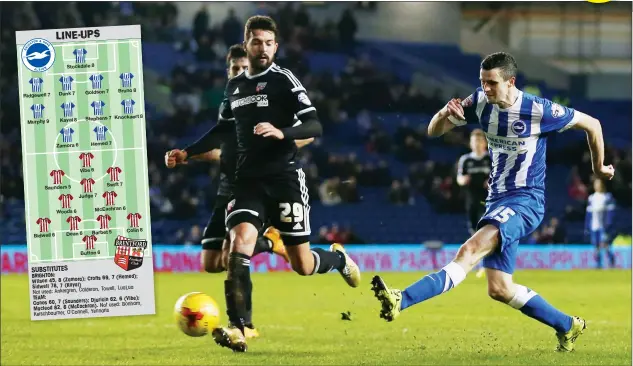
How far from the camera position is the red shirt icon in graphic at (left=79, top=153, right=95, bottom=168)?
6.68 meters

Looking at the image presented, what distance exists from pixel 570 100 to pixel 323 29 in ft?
11.4

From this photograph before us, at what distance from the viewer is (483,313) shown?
8.62 metres

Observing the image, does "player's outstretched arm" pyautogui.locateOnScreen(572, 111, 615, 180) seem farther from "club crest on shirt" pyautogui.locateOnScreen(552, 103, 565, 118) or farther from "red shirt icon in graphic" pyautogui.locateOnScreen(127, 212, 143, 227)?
"red shirt icon in graphic" pyautogui.locateOnScreen(127, 212, 143, 227)

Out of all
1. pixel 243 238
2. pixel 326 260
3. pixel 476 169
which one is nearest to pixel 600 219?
pixel 476 169

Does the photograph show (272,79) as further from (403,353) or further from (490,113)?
(403,353)

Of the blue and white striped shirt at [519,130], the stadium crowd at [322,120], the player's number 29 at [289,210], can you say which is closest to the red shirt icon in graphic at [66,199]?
the player's number 29 at [289,210]

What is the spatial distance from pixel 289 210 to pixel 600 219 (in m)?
7.88

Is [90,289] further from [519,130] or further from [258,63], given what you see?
[519,130]

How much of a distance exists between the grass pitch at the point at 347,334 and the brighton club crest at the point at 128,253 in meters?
Answer: 0.76

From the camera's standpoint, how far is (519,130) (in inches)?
254

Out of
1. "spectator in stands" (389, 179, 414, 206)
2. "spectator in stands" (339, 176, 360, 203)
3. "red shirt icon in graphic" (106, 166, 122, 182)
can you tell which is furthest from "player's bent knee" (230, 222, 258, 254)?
"spectator in stands" (389, 179, 414, 206)

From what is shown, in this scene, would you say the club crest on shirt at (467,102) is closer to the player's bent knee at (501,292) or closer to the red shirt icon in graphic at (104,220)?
the player's bent knee at (501,292)

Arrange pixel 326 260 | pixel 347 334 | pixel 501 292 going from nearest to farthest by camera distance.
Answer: pixel 501 292
pixel 326 260
pixel 347 334

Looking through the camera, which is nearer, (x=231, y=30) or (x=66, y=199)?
(x=66, y=199)
